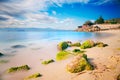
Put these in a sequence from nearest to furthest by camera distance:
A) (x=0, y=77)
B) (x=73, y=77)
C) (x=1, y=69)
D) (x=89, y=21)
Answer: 1. (x=73, y=77)
2. (x=0, y=77)
3. (x=1, y=69)
4. (x=89, y=21)

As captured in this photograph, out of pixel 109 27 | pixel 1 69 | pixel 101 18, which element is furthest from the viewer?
pixel 101 18

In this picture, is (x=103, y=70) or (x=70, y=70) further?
(x=70, y=70)

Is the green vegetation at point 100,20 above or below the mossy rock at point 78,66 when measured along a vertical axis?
above

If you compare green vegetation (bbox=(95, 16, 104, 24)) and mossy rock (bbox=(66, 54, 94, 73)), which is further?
green vegetation (bbox=(95, 16, 104, 24))

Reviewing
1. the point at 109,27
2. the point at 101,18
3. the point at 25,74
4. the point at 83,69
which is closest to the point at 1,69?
the point at 25,74

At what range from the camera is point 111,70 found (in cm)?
570

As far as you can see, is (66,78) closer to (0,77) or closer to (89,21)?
(0,77)

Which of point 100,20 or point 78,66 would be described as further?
point 100,20

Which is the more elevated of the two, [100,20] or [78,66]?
[100,20]

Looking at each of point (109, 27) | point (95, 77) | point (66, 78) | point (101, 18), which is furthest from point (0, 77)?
point (101, 18)

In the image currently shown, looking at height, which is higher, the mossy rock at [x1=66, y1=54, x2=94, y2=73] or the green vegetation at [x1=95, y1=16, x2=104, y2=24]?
the green vegetation at [x1=95, y1=16, x2=104, y2=24]

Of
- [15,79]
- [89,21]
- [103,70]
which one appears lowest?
[15,79]

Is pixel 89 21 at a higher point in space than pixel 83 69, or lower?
higher

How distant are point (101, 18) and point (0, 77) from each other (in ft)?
240
